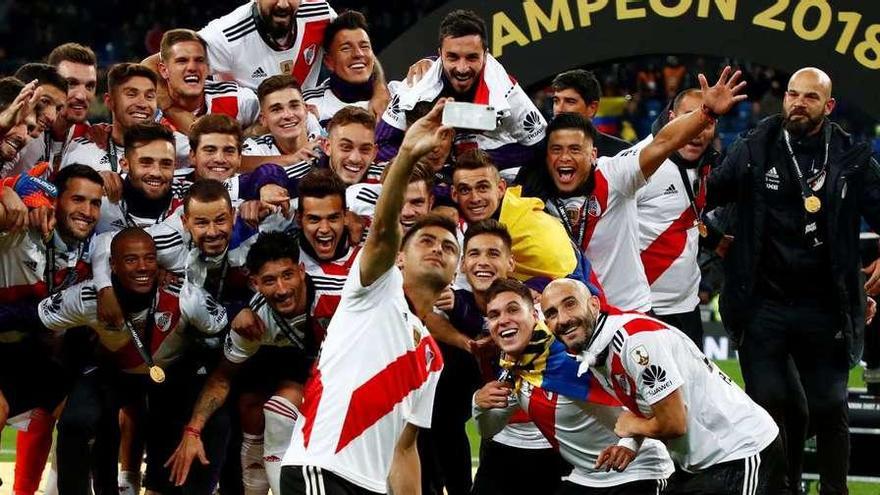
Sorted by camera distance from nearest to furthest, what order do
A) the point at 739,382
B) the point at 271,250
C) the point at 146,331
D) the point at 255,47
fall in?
1. the point at 271,250
2. the point at 146,331
3. the point at 255,47
4. the point at 739,382

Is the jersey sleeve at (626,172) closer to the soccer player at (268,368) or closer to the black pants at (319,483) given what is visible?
the soccer player at (268,368)

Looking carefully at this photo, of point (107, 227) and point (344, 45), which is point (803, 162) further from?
point (107, 227)

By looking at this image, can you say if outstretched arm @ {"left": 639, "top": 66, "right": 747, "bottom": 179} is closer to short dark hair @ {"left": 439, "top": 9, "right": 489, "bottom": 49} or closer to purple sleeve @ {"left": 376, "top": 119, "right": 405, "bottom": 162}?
short dark hair @ {"left": 439, "top": 9, "right": 489, "bottom": 49}

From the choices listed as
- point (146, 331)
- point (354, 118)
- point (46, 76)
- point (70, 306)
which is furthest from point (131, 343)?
point (354, 118)

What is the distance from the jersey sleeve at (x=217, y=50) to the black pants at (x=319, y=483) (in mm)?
3770

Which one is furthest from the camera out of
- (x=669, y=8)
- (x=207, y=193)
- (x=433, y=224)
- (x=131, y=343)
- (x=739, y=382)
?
(x=739, y=382)

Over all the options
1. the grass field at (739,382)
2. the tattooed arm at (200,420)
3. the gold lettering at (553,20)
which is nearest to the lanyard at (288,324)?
the tattooed arm at (200,420)

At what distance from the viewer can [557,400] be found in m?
6.68

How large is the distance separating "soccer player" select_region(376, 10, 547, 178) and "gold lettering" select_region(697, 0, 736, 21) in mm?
1503

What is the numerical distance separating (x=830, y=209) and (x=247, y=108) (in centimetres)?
303

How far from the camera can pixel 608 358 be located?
618 cm

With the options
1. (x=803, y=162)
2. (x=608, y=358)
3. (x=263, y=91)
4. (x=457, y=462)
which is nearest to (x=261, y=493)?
(x=457, y=462)

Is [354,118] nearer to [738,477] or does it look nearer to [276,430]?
Result: [276,430]

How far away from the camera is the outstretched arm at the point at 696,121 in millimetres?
7164
